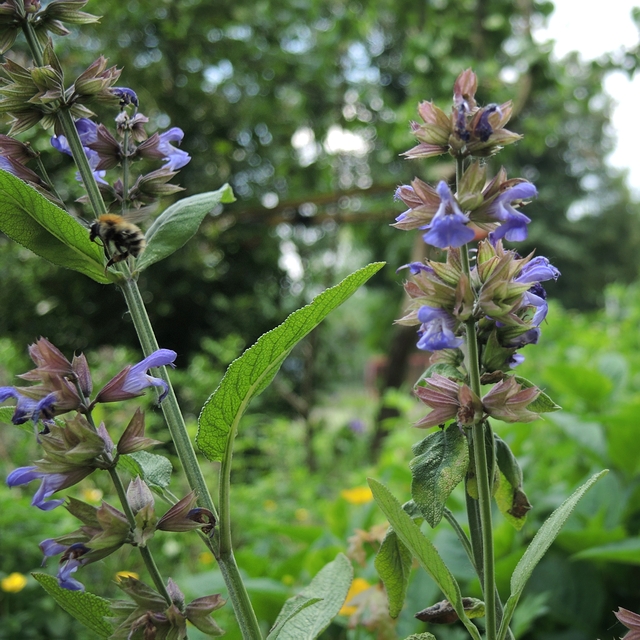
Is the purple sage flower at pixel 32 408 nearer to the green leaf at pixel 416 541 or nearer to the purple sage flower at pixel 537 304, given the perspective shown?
the green leaf at pixel 416 541

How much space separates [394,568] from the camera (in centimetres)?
56

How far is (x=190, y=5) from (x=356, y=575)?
5021 mm

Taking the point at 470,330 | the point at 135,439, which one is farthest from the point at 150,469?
the point at 470,330

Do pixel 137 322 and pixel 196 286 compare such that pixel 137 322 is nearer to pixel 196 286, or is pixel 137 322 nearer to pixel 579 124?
pixel 196 286

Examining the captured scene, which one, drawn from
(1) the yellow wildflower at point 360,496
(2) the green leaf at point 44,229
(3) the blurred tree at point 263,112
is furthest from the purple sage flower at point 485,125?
(3) the blurred tree at point 263,112

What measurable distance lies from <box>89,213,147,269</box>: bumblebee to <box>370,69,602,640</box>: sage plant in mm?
228

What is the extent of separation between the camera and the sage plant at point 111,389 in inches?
19.3

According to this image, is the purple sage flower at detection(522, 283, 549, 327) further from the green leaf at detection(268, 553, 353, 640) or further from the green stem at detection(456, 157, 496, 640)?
the green leaf at detection(268, 553, 353, 640)

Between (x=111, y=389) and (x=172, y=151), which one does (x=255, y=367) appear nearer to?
(x=111, y=389)

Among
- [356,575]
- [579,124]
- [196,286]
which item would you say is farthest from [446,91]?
[579,124]

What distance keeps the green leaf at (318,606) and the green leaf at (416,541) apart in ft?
0.39

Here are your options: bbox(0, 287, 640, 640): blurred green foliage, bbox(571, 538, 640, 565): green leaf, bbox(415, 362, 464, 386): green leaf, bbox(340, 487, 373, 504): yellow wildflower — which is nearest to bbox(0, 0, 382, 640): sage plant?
bbox(415, 362, 464, 386): green leaf

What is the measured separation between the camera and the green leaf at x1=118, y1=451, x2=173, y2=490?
55cm

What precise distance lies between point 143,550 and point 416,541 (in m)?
0.21
